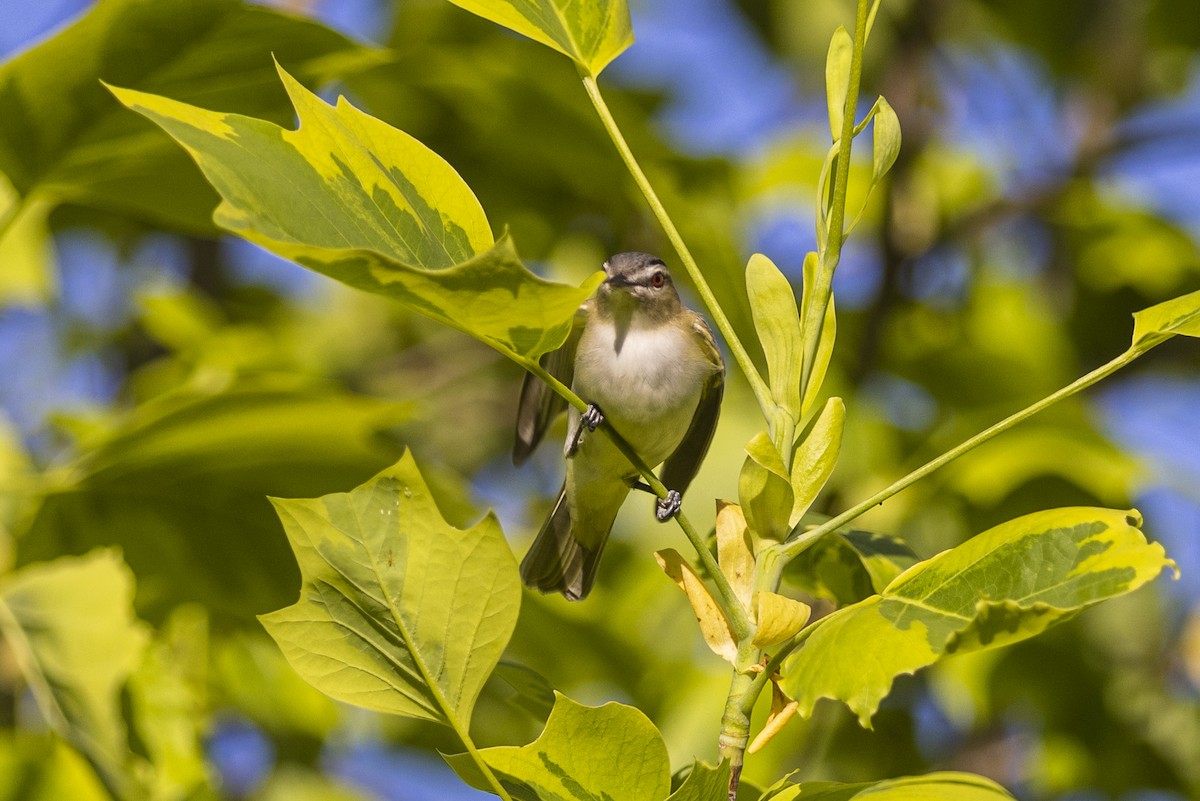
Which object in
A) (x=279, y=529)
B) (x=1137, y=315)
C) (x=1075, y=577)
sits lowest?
(x=279, y=529)

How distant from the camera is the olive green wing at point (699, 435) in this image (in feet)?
10.3

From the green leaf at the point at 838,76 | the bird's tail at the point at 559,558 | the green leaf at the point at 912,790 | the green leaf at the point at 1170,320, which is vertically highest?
the green leaf at the point at 838,76

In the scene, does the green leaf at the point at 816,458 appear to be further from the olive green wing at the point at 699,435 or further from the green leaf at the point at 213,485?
the olive green wing at the point at 699,435

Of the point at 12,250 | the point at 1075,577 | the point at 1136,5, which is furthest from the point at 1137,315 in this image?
the point at 1136,5

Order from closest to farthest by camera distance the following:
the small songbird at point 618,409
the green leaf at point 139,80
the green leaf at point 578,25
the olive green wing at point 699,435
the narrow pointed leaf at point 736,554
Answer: the narrow pointed leaf at point 736,554, the green leaf at point 578,25, the green leaf at point 139,80, the small songbird at point 618,409, the olive green wing at point 699,435

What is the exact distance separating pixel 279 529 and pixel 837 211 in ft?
5.57

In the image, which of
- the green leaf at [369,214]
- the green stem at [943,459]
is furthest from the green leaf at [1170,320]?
the green leaf at [369,214]

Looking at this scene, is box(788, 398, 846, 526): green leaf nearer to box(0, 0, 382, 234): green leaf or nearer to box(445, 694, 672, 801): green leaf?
box(445, 694, 672, 801): green leaf

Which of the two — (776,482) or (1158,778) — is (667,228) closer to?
(776,482)

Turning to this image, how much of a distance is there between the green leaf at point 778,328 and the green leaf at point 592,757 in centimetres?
41

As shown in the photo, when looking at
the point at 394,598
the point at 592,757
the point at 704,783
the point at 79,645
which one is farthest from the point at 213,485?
the point at 704,783

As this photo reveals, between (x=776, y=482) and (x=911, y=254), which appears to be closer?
(x=776, y=482)

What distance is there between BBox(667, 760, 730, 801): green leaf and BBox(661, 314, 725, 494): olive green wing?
1.68 m

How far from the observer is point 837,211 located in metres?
1.57
